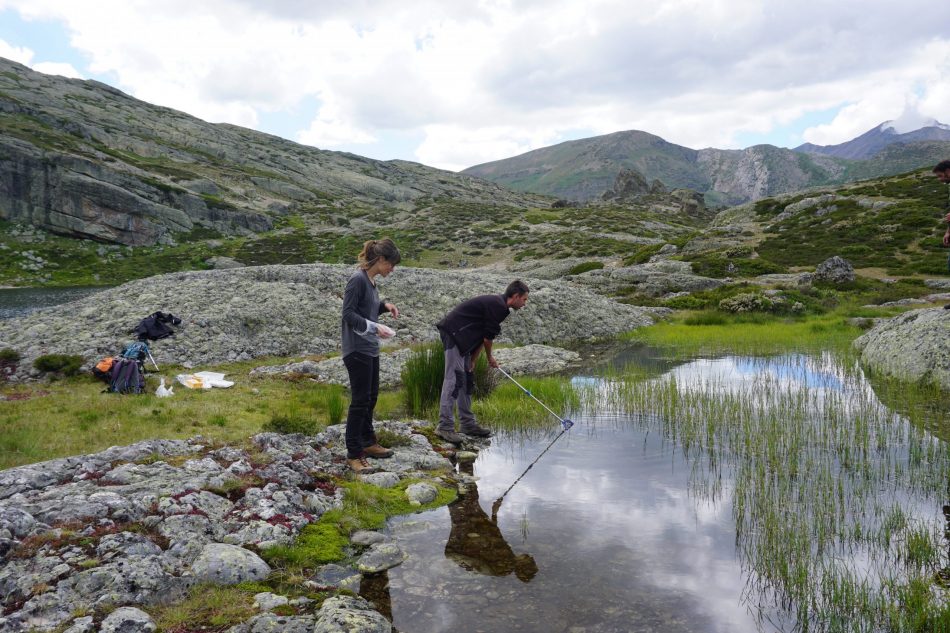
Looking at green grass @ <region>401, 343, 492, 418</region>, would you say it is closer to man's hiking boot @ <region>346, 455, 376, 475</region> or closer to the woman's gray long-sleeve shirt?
man's hiking boot @ <region>346, 455, 376, 475</region>

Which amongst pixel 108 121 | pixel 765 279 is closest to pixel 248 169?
pixel 108 121

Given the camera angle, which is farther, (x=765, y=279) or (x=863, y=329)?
(x=765, y=279)

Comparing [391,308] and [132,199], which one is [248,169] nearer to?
[132,199]

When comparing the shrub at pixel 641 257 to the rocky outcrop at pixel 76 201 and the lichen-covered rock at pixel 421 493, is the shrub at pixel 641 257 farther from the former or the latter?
the rocky outcrop at pixel 76 201

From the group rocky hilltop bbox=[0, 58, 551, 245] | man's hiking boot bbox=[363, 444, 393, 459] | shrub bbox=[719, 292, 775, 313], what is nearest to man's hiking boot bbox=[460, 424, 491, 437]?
man's hiking boot bbox=[363, 444, 393, 459]

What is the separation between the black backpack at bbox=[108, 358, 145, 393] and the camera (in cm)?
1393

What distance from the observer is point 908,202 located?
4828 centimetres

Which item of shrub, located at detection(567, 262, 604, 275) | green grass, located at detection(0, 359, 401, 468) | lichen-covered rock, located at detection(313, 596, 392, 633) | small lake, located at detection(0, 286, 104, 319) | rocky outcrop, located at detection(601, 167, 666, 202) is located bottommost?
lichen-covered rock, located at detection(313, 596, 392, 633)

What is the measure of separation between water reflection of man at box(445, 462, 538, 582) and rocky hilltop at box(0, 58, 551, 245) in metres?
82.8

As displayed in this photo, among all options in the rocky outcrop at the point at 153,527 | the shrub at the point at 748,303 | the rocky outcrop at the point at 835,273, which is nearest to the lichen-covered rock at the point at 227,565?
the rocky outcrop at the point at 153,527

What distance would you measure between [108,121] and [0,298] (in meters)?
104

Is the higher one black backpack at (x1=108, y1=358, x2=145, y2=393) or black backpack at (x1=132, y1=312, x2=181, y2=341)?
black backpack at (x1=132, y1=312, x2=181, y2=341)

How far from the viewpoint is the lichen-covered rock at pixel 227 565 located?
531 cm

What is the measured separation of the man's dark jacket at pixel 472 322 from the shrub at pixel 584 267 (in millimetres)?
37245
